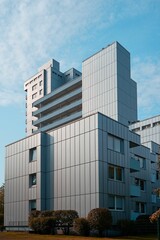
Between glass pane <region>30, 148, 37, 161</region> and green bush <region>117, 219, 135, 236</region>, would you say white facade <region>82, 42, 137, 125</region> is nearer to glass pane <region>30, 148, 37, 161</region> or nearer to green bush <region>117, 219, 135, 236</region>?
glass pane <region>30, 148, 37, 161</region>

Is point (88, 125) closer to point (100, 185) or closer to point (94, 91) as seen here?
point (100, 185)

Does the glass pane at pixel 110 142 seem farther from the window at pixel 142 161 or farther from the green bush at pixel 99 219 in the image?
the window at pixel 142 161

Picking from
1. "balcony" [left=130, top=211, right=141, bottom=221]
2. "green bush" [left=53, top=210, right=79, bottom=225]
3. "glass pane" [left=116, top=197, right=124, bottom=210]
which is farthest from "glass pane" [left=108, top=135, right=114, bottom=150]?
"balcony" [left=130, top=211, right=141, bottom=221]

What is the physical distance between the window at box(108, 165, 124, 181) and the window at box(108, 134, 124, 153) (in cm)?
191

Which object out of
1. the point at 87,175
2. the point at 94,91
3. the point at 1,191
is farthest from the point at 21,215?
the point at 94,91

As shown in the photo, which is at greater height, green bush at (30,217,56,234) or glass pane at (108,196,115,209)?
glass pane at (108,196,115,209)

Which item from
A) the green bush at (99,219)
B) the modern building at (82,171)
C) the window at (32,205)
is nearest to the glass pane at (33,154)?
the modern building at (82,171)

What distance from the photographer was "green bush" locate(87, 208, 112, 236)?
3309 centimetres

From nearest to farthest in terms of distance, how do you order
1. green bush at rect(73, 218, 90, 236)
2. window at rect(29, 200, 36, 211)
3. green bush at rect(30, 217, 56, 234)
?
green bush at rect(73, 218, 90, 236) → green bush at rect(30, 217, 56, 234) → window at rect(29, 200, 36, 211)

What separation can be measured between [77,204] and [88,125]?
26.3 feet

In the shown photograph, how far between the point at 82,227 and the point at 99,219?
180 centimetres

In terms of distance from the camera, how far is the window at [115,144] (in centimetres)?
3934

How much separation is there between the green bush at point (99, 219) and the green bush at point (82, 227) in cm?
55

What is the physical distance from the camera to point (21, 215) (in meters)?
45.3
